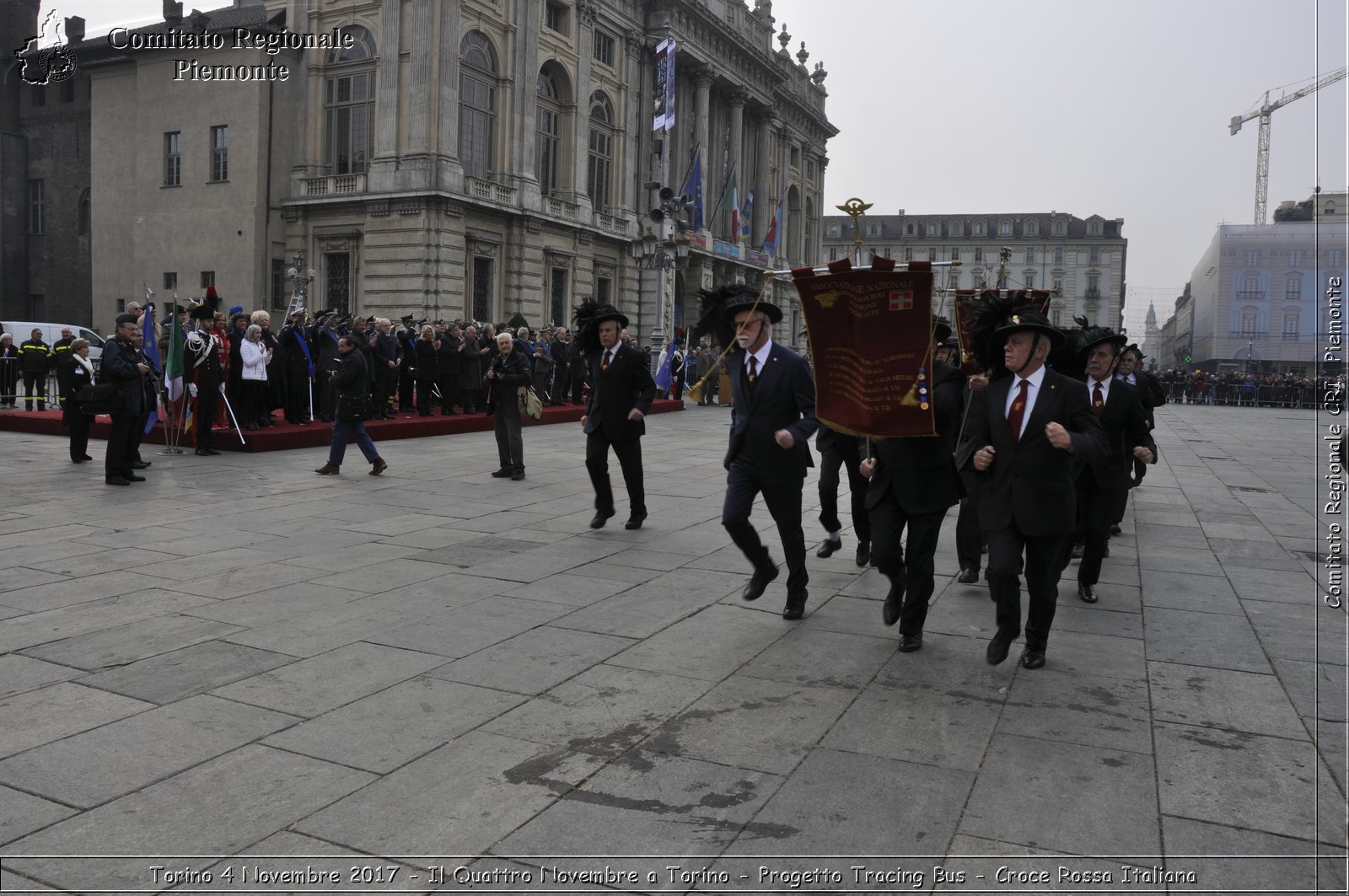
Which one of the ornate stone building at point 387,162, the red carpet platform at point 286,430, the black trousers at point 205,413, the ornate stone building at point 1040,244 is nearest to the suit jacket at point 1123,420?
the black trousers at point 205,413

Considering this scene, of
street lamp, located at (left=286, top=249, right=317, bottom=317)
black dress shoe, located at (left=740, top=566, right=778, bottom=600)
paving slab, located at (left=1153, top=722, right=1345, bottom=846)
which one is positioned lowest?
paving slab, located at (left=1153, top=722, right=1345, bottom=846)

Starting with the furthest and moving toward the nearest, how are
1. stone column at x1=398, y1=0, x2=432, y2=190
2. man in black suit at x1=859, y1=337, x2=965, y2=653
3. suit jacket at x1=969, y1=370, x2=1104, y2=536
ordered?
stone column at x1=398, y1=0, x2=432, y2=190, man in black suit at x1=859, y1=337, x2=965, y2=653, suit jacket at x1=969, y1=370, x2=1104, y2=536

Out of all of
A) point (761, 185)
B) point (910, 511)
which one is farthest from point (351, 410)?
point (761, 185)

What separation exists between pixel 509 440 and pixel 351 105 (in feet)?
79.2

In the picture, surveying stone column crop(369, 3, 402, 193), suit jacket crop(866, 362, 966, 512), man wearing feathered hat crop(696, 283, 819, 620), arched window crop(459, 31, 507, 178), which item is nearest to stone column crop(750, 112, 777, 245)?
arched window crop(459, 31, 507, 178)

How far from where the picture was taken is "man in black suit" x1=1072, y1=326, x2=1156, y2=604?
23.0 ft

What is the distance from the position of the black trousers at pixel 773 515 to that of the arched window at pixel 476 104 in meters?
28.7

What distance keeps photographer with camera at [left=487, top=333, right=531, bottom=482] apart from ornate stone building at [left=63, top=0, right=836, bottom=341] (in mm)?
16900

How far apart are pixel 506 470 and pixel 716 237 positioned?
132 ft

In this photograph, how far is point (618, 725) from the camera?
14.4 feet

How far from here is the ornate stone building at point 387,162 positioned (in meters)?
31.3

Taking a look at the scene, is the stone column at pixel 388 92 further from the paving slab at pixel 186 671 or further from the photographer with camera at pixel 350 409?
the paving slab at pixel 186 671

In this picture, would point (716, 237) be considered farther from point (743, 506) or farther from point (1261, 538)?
point (743, 506)

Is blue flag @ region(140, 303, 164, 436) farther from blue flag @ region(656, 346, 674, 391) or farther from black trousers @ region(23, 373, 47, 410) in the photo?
blue flag @ region(656, 346, 674, 391)
